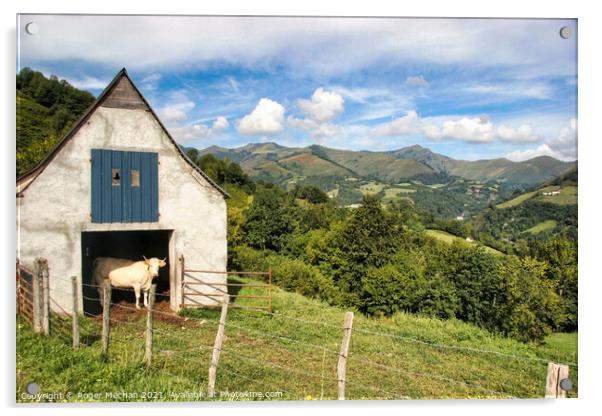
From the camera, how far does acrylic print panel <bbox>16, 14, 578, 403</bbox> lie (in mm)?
5992

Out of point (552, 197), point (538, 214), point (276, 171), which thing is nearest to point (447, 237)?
point (538, 214)

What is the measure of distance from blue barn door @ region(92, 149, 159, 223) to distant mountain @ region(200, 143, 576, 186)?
3.57 feet

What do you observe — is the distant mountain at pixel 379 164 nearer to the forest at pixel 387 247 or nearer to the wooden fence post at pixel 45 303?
the forest at pixel 387 247

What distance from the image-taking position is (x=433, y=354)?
23.2 ft

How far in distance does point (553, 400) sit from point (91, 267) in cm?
882

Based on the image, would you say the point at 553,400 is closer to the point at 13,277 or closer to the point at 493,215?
the point at 493,215

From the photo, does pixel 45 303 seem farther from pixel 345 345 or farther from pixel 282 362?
pixel 345 345

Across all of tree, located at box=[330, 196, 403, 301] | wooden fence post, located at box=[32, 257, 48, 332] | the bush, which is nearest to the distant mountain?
the bush

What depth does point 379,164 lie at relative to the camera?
8.77 m

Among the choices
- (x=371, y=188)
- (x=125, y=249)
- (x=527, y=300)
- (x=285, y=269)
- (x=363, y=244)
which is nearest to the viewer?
A: (x=527, y=300)

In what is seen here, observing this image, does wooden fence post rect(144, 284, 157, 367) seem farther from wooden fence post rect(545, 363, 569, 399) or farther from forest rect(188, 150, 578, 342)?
wooden fence post rect(545, 363, 569, 399)

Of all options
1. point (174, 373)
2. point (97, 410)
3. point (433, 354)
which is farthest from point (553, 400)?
point (97, 410)

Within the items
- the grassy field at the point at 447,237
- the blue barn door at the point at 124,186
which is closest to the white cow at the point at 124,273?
the blue barn door at the point at 124,186

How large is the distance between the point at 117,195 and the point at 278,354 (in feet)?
12.3
